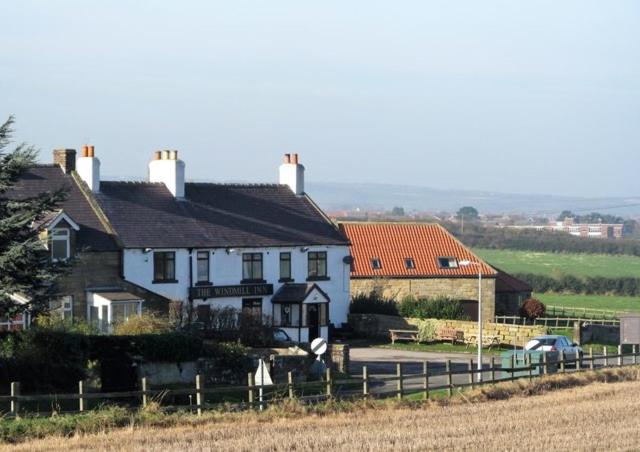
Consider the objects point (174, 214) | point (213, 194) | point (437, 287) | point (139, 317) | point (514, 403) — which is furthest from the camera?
point (437, 287)

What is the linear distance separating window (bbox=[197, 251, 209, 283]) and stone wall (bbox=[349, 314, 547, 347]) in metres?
10.4

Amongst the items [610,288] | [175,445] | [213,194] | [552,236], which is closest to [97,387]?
[175,445]

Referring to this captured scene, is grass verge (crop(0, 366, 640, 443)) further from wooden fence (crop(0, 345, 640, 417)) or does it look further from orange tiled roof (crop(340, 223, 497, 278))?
orange tiled roof (crop(340, 223, 497, 278))

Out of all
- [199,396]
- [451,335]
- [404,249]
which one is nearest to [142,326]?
[199,396]

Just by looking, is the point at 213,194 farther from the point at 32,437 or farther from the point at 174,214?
the point at 32,437

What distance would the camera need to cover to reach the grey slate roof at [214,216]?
56.8 metres

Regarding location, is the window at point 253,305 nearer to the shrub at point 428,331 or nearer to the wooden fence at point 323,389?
the shrub at point 428,331

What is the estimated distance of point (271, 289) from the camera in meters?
60.5

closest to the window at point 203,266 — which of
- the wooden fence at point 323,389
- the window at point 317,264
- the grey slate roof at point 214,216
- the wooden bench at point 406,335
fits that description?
the grey slate roof at point 214,216

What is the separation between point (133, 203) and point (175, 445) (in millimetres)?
33868

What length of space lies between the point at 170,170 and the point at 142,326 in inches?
626

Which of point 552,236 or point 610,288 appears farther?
point 552,236

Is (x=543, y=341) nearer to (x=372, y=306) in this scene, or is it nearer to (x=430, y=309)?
(x=430, y=309)

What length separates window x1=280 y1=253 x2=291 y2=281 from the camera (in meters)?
61.3
